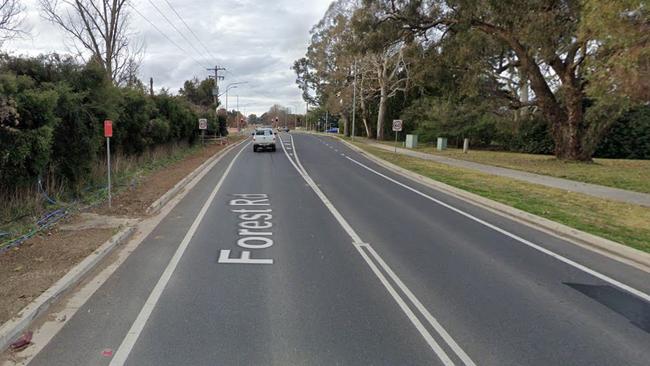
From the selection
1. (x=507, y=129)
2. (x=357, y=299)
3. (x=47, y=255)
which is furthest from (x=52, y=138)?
(x=507, y=129)

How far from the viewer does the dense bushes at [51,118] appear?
9.43 meters

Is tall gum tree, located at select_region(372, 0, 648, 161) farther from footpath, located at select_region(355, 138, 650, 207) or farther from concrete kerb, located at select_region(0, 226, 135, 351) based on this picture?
concrete kerb, located at select_region(0, 226, 135, 351)

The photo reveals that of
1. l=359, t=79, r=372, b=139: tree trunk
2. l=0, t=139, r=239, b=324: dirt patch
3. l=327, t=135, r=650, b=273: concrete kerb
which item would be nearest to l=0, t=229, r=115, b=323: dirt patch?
l=0, t=139, r=239, b=324: dirt patch

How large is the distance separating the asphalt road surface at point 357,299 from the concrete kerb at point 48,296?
0.36 metres

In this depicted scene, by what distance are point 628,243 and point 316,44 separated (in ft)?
212

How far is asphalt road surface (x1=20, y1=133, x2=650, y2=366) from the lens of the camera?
4.23 meters

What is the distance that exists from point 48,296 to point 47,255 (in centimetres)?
199

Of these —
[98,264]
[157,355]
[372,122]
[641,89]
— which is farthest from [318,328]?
[372,122]

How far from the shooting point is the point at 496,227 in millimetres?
9805

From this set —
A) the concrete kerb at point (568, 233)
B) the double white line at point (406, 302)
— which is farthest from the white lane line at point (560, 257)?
the double white line at point (406, 302)

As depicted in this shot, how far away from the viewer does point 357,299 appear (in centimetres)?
547

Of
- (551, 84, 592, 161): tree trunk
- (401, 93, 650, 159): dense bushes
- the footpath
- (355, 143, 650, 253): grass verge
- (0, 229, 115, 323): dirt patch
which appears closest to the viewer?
(0, 229, 115, 323): dirt patch

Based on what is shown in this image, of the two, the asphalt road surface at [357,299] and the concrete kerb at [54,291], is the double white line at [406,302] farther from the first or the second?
the concrete kerb at [54,291]

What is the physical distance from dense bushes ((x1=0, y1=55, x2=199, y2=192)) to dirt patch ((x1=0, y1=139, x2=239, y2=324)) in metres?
1.62
